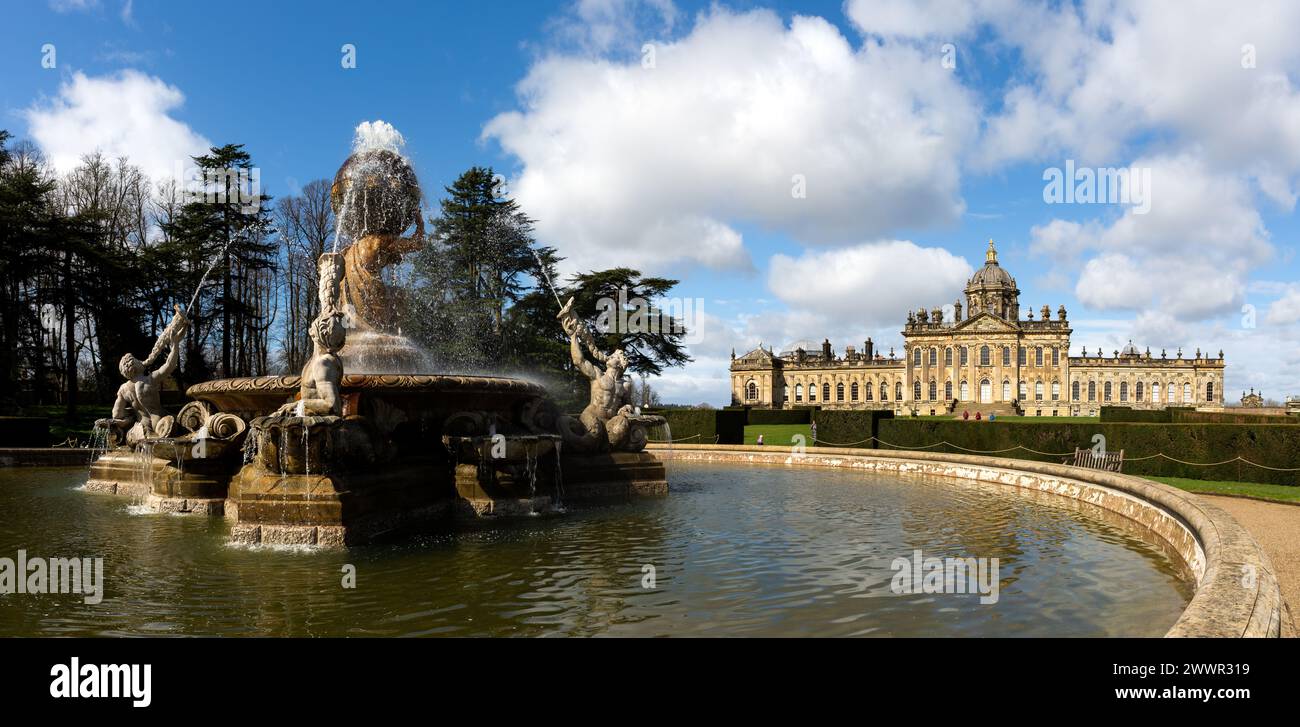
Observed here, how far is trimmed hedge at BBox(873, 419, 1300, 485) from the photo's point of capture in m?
15.7

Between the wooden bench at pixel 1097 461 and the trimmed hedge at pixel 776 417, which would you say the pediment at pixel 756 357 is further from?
the wooden bench at pixel 1097 461

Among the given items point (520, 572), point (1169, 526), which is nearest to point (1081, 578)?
point (1169, 526)

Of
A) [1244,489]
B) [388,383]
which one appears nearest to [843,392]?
[1244,489]

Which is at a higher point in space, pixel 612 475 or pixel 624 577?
pixel 612 475

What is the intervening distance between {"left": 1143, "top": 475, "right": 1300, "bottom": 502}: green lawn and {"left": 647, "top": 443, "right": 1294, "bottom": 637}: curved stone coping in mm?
2945

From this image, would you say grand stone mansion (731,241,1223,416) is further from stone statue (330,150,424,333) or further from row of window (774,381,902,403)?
stone statue (330,150,424,333)

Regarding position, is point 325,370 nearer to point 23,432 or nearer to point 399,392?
point 399,392

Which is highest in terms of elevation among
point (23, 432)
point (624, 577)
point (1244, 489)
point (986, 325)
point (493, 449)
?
point (986, 325)

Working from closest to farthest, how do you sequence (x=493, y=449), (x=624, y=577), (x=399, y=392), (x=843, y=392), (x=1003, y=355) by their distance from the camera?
(x=624, y=577)
(x=399, y=392)
(x=493, y=449)
(x=1003, y=355)
(x=843, y=392)

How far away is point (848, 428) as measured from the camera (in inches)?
968

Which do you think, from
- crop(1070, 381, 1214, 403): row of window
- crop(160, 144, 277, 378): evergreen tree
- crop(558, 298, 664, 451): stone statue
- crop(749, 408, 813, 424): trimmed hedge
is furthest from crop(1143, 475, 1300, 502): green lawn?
crop(1070, 381, 1214, 403): row of window

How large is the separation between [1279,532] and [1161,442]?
30.0 ft

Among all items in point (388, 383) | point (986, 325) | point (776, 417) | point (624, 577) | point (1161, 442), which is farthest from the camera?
point (986, 325)
